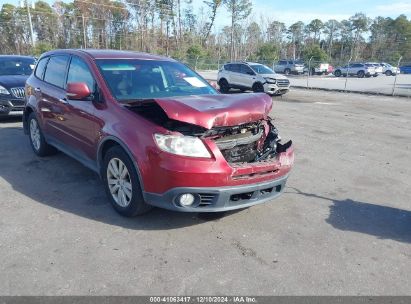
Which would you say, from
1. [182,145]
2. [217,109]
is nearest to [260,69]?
[217,109]

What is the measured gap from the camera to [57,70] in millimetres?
5277

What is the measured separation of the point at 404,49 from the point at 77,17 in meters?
51.6

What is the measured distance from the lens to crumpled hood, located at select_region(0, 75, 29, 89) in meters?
8.47

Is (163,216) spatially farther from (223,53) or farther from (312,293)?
(223,53)

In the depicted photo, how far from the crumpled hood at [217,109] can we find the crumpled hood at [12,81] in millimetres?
6441

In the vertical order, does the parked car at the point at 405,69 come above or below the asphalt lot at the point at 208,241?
below

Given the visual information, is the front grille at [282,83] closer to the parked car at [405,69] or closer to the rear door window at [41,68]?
the rear door window at [41,68]

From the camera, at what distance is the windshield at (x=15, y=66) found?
31.4ft

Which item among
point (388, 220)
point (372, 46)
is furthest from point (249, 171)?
point (372, 46)

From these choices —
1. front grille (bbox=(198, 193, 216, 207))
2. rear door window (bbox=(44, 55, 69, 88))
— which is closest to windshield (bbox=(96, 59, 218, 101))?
rear door window (bbox=(44, 55, 69, 88))

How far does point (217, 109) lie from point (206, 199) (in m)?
0.87

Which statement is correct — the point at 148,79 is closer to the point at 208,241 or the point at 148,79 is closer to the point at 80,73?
the point at 80,73

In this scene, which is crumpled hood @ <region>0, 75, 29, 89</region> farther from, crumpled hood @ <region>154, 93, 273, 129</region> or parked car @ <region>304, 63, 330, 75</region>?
parked car @ <region>304, 63, 330, 75</region>

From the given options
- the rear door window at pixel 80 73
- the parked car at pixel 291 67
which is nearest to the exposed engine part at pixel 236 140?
the rear door window at pixel 80 73
